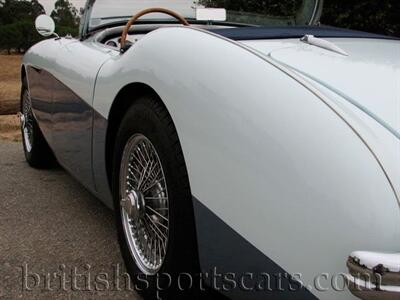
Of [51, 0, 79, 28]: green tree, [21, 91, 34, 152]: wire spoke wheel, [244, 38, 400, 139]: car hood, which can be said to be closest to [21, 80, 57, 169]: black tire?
[21, 91, 34, 152]: wire spoke wheel

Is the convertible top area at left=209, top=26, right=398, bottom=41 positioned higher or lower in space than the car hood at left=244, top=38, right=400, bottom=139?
higher

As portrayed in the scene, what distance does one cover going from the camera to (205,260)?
1859 millimetres

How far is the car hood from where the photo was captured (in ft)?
5.28

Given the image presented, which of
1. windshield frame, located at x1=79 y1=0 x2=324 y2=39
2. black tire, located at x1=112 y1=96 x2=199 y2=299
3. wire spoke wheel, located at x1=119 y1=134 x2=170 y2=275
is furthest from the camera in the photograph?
windshield frame, located at x1=79 y1=0 x2=324 y2=39

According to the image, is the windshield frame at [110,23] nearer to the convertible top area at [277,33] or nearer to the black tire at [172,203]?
the convertible top area at [277,33]

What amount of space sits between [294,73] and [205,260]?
0.66 m

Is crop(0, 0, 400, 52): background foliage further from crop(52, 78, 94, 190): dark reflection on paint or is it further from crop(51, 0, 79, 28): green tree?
crop(52, 78, 94, 190): dark reflection on paint

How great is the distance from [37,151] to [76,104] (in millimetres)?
1663

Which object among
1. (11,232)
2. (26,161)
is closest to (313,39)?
(11,232)

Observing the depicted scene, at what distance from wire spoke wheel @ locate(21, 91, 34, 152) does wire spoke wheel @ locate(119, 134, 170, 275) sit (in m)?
2.35

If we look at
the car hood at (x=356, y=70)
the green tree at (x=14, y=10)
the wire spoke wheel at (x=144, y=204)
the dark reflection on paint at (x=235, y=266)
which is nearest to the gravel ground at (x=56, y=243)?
the wire spoke wheel at (x=144, y=204)

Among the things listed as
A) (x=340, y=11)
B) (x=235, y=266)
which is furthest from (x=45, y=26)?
(x=340, y=11)

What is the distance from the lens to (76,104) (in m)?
2.97

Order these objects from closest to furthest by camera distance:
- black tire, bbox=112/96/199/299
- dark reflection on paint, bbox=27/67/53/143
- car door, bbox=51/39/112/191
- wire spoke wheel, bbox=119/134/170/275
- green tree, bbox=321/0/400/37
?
1. black tire, bbox=112/96/199/299
2. wire spoke wheel, bbox=119/134/170/275
3. car door, bbox=51/39/112/191
4. dark reflection on paint, bbox=27/67/53/143
5. green tree, bbox=321/0/400/37
